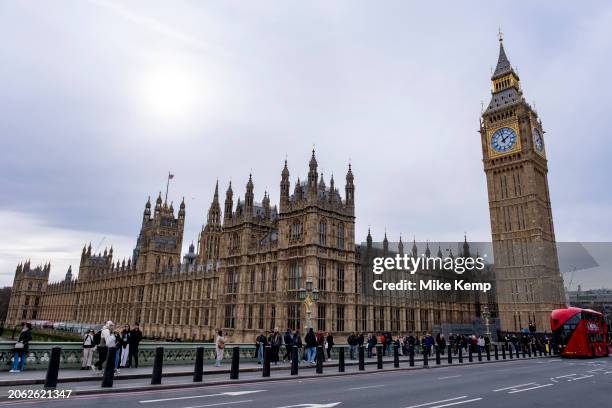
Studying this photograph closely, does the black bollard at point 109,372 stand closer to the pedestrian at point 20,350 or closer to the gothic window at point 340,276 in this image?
the pedestrian at point 20,350

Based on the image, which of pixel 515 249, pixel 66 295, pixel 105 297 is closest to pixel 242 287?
pixel 515 249

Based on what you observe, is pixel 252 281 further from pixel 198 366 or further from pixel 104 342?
pixel 198 366

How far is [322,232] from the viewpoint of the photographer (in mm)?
43594

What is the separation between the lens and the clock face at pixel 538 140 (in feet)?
255

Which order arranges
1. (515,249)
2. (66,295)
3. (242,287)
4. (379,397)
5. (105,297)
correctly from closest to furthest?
(379,397), (242,287), (515,249), (105,297), (66,295)

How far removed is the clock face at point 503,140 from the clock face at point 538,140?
379 cm

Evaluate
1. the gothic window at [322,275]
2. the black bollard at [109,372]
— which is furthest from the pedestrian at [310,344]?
the gothic window at [322,275]

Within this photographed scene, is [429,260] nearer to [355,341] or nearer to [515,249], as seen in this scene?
[515,249]

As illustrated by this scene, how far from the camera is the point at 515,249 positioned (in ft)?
243

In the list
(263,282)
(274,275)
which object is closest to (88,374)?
(274,275)

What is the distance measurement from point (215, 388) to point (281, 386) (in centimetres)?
251

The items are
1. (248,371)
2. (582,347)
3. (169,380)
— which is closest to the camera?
(169,380)

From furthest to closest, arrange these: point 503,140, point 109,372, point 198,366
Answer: point 503,140, point 198,366, point 109,372

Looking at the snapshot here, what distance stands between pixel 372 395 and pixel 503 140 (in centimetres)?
7819
